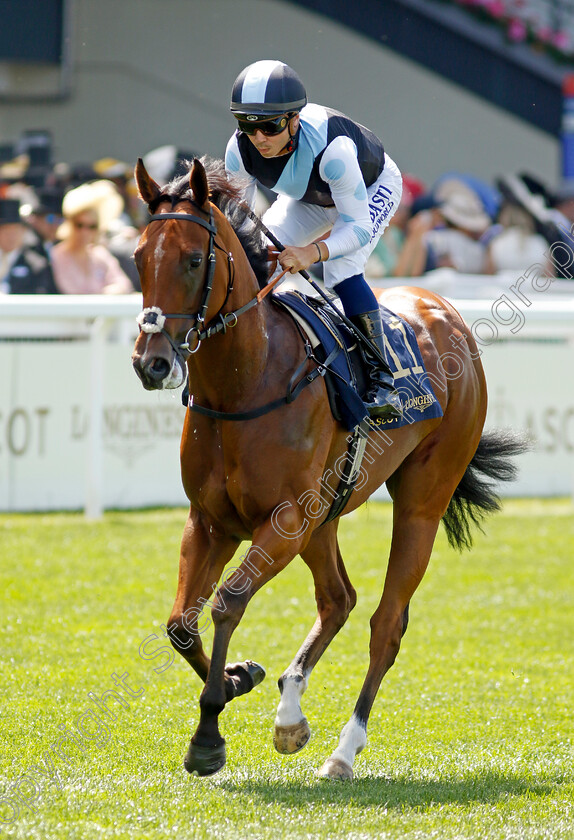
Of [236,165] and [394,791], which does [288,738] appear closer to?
[394,791]

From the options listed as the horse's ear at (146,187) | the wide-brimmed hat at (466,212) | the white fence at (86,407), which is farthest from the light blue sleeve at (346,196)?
the wide-brimmed hat at (466,212)

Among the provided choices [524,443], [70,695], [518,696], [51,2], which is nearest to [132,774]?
[70,695]

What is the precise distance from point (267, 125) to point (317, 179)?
338 mm

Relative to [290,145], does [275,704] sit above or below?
below

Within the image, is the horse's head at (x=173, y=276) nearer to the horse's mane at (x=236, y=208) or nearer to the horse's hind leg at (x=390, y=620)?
the horse's mane at (x=236, y=208)

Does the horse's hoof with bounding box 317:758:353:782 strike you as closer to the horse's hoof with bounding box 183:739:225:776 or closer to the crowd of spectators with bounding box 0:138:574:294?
the horse's hoof with bounding box 183:739:225:776

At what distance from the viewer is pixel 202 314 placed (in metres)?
3.32

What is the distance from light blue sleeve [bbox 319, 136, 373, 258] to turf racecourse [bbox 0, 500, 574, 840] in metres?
1.86

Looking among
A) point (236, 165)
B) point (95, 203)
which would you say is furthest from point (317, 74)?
point (236, 165)

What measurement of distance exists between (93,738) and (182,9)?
1427 cm

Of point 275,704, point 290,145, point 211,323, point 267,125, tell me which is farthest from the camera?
point 275,704

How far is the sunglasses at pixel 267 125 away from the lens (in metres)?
3.71

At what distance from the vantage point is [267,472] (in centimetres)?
362

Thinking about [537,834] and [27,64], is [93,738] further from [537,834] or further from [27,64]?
[27,64]
